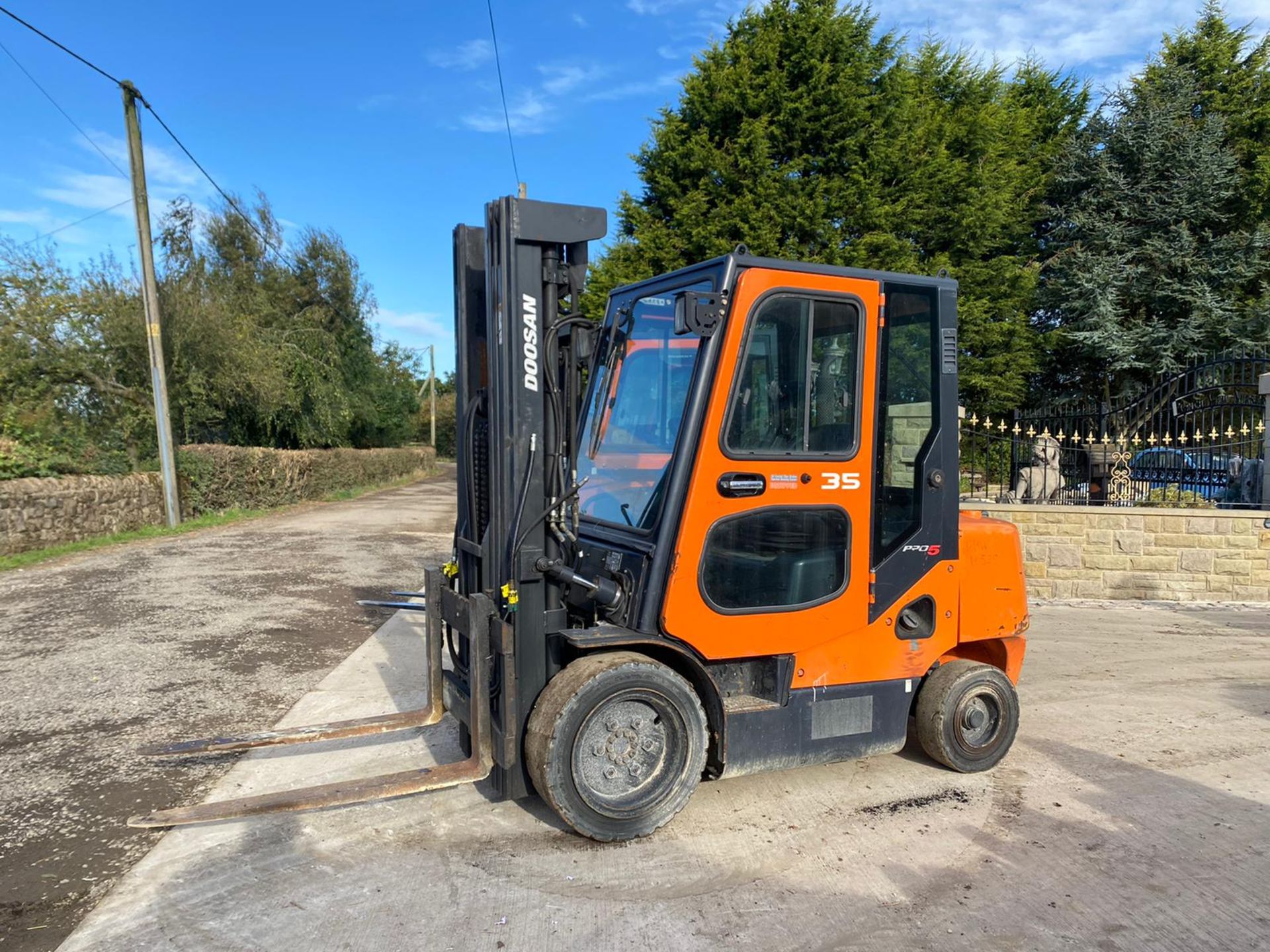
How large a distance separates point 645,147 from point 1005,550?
1374 cm

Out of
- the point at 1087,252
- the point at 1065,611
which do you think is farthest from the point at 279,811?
the point at 1087,252

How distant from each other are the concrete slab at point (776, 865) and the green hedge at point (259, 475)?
14255mm

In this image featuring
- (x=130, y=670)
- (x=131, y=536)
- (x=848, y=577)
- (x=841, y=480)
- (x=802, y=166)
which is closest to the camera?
(x=841, y=480)

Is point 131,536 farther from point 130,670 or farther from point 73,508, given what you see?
point 130,670

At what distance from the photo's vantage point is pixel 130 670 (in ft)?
21.6

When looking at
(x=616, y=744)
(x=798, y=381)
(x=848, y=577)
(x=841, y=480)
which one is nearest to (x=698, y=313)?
(x=798, y=381)

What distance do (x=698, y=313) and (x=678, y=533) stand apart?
937mm

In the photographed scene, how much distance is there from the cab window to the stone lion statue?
7.21 m

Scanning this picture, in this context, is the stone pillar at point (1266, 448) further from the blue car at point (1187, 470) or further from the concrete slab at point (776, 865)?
the concrete slab at point (776, 865)

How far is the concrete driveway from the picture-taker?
3711 mm

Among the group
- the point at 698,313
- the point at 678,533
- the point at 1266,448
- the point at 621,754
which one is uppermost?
the point at 698,313

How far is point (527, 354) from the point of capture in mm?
3777

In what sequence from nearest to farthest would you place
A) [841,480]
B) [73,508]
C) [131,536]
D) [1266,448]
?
[841,480]
[1266,448]
[73,508]
[131,536]

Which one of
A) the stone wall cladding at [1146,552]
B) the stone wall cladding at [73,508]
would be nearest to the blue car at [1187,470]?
the stone wall cladding at [1146,552]
